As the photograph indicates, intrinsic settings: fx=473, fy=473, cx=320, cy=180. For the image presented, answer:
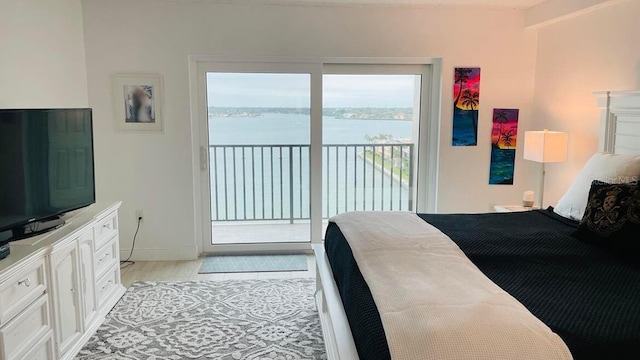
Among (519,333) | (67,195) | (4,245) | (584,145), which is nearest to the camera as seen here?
(519,333)

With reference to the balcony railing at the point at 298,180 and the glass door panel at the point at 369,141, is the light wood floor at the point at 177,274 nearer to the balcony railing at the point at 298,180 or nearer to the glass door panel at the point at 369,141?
the balcony railing at the point at 298,180

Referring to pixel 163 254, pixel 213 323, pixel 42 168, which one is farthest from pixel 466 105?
pixel 42 168

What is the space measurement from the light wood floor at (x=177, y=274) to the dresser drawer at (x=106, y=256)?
0.48m

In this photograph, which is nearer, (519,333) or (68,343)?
(519,333)

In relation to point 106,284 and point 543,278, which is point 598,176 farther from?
point 106,284

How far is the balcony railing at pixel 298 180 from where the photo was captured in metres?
4.61

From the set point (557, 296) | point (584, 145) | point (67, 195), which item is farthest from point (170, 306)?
point (584, 145)

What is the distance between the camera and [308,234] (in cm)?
475

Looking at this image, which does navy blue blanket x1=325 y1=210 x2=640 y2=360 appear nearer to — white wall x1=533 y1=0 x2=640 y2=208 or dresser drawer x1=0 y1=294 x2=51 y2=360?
white wall x1=533 y1=0 x2=640 y2=208

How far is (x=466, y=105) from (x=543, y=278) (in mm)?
2747

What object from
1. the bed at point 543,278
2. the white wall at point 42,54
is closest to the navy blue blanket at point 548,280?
the bed at point 543,278

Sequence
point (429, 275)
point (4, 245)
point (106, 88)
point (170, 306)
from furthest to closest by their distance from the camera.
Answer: point (106, 88)
point (170, 306)
point (4, 245)
point (429, 275)

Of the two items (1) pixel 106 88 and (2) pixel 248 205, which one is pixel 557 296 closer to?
(2) pixel 248 205

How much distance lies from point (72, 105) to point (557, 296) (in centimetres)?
375
